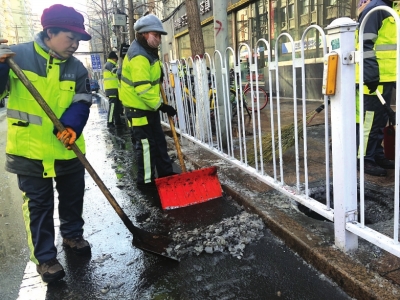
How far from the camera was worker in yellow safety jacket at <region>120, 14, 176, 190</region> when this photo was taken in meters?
4.02

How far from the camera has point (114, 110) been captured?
1012 cm

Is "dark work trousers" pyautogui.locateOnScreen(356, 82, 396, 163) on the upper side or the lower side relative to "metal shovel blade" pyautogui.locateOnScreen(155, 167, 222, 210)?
upper

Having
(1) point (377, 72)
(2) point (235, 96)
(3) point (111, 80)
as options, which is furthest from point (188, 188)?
(3) point (111, 80)

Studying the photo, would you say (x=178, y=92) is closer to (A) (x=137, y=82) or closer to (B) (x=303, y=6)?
(A) (x=137, y=82)

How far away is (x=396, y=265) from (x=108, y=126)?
926cm

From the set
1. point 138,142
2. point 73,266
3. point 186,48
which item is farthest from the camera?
point 186,48

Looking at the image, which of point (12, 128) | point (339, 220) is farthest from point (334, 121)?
point (12, 128)

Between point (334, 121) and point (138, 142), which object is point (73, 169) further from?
point (334, 121)

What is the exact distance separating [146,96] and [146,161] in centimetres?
82

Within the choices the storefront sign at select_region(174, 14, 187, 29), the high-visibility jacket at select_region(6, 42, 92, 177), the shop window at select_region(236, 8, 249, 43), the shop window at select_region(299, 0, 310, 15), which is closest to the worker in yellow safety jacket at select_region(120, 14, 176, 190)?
the high-visibility jacket at select_region(6, 42, 92, 177)

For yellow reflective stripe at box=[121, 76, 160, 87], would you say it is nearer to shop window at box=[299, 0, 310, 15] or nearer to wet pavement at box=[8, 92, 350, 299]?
wet pavement at box=[8, 92, 350, 299]

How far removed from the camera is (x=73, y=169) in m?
2.83

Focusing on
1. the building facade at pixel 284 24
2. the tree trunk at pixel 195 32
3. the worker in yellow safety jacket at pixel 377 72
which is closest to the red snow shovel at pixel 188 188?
the worker in yellow safety jacket at pixel 377 72

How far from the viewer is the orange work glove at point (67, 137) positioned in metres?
2.56
